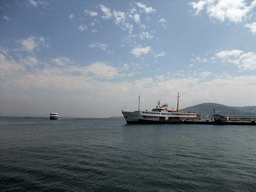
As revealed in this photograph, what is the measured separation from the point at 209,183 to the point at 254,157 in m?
12.5

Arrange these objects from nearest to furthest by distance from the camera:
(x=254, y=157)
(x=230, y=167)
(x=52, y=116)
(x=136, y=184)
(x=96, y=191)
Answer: (x=96, y=191) → (x=136, y=184) → (x=230, y=167) → (x=254, y=157) → (x=52, y=116)

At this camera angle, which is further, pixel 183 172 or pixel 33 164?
pixel 33 164

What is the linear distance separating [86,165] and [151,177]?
7.06 meters

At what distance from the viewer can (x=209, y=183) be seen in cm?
1162

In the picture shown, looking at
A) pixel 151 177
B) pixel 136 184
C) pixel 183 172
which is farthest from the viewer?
pixel 183 172

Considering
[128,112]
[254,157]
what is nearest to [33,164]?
[254,157]

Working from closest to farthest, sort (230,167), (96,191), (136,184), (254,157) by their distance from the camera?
1. (96,191)
2. (136,184)
3. (230,167)
4. (254,157)

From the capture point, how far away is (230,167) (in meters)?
15.2

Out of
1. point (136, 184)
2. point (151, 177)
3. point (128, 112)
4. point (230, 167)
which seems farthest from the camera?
A: point (128, 112)

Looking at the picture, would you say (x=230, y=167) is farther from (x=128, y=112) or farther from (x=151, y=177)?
(x=128, y=112)

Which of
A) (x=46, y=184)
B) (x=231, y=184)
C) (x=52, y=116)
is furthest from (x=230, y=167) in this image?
(x=52, y=116)

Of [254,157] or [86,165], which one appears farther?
[254,157]

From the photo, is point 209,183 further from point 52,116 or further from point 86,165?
point 52,116

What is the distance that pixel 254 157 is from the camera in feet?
62.6
